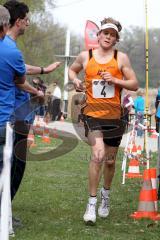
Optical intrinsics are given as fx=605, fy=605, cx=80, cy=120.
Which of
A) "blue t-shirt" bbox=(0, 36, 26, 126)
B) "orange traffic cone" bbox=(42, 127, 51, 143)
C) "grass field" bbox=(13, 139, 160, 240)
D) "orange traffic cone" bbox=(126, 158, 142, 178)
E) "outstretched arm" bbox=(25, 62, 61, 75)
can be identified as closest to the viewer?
"blue t-shirt" bbox=(0, 36, 26, 126)

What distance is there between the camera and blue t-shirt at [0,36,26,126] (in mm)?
4867


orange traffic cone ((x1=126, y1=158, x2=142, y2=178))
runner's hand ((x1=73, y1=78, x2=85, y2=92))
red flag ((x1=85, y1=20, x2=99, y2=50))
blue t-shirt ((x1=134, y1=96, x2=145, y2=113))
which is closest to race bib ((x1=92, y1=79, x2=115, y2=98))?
runner's hand ((x1=73, y1=78, x2=85, y2=92))

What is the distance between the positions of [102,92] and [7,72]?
153 centimetres

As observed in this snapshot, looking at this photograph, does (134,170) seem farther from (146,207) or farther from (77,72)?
(77,72)

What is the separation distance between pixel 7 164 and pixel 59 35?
2001 inches

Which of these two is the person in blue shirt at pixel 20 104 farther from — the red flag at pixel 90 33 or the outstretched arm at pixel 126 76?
the red flag at pixel 90 33

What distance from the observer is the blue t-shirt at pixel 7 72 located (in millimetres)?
4867

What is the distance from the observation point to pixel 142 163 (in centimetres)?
1144

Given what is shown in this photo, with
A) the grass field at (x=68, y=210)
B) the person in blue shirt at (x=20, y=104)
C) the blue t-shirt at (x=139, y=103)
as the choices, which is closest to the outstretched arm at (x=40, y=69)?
the person in blue shirt at (x=20, y=104)

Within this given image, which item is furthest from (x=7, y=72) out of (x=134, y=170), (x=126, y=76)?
(x=134, y=170)

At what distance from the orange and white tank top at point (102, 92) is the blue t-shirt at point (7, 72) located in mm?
1356

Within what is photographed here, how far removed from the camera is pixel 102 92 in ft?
20.4

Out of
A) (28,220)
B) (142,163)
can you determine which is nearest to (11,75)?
(28,220)

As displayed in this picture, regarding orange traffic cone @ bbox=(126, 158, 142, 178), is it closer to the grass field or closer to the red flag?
the grass field
